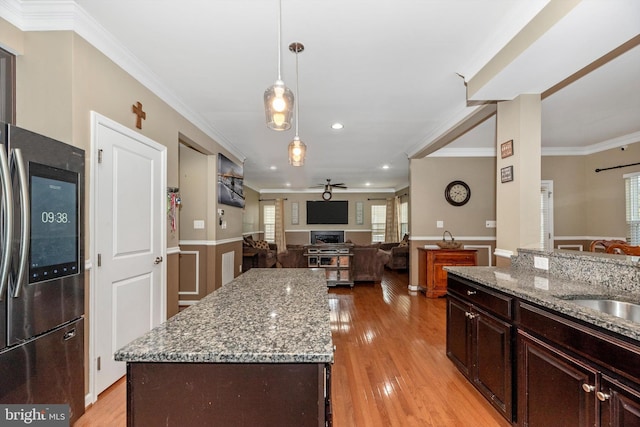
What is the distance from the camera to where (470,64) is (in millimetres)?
2484

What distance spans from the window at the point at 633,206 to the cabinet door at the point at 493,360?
13.7 ft

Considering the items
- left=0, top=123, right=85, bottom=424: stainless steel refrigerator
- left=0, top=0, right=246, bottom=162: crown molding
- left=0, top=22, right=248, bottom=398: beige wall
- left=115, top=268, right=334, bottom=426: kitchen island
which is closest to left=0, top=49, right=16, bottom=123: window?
left=0, top=22, right=248, bottom=398: beige wall

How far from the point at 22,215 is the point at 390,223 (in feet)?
32.7

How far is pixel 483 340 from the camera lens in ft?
6.75

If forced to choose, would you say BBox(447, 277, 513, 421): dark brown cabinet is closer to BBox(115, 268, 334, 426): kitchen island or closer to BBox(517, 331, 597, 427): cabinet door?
BBox(517, 331, 597, 427): cabinet door

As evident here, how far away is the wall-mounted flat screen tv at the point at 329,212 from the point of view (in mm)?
11016

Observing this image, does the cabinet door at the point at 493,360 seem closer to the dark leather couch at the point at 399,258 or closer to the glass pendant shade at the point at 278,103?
the glass pendant shade at the point at 278,103

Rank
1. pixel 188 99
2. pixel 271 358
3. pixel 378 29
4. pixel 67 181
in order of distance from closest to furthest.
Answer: pixel 271 358, pixel 67 181, pixel 378 29, pixel 188 99

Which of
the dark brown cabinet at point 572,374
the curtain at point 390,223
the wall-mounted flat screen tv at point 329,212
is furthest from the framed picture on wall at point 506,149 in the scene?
the wall-mounted flat screen tv at point 329,212

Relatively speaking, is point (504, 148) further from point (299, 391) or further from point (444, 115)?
point (299, 391)

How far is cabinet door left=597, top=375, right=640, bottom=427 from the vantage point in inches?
42.5

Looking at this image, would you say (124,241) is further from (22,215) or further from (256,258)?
(256,258)

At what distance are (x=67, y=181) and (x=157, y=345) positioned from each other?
1259 millimetres

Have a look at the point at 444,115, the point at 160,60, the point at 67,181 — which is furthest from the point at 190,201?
the point at 444,115
